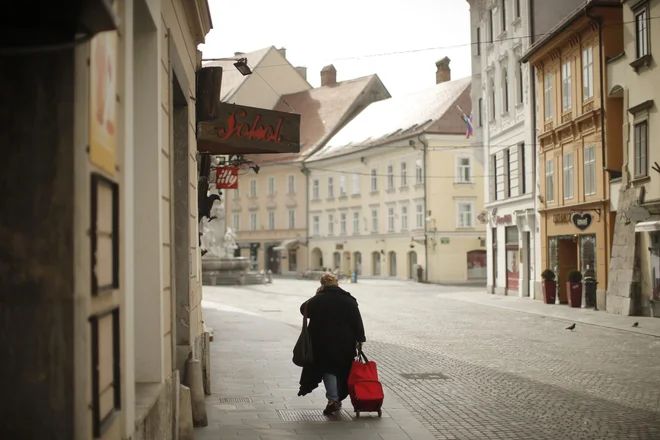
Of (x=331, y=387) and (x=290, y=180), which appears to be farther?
(x=290, y=180)

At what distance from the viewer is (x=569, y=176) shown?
30188 millimetres

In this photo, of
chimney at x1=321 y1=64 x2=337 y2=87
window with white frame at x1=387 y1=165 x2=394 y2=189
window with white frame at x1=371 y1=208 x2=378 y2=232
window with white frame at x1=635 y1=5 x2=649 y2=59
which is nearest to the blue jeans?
window with white frame at x1=635 y1=5 x2=649 y2=59

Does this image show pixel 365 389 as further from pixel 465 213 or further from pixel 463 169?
pixel 463 169

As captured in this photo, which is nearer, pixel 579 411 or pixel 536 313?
pixel 579 411

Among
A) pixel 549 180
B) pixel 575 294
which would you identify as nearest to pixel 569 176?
pixel 549 180

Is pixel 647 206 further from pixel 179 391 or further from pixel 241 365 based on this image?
pixel 179 391

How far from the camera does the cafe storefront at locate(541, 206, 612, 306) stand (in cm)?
2747

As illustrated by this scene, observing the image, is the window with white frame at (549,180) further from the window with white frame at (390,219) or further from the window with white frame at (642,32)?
the window with white frame at (390,219)

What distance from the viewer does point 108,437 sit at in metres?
4.07

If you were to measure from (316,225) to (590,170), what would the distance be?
42.6m

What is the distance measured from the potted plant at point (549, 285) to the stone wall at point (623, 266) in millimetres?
4287

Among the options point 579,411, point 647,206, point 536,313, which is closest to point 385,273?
point 536,313

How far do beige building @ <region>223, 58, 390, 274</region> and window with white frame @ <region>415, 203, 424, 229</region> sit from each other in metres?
15.4

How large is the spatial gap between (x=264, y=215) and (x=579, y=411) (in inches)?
2622
